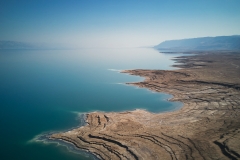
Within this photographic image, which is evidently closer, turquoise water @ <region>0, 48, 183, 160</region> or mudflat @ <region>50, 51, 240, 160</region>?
mudflat @ <region>50, 51, 240, 160</region>

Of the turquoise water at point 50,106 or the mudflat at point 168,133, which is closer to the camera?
the mudflat at point 168,133

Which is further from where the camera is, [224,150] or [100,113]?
[100,113]

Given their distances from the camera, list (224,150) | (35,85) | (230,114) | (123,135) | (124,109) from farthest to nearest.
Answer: (35,85), (124,109), (230,114), (123,135), (224,150)

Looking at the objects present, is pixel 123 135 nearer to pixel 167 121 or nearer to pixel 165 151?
pixel 165 151

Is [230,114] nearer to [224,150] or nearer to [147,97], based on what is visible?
[224,150]

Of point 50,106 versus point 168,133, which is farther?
point 50,106

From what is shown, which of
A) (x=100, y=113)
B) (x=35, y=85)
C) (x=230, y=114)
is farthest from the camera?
(x=35, y=85)

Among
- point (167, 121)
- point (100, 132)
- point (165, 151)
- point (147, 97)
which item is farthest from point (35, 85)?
point (165, 151)

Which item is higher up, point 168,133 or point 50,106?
point 50,106

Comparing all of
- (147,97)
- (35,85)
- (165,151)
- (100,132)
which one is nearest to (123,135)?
(100,132)
